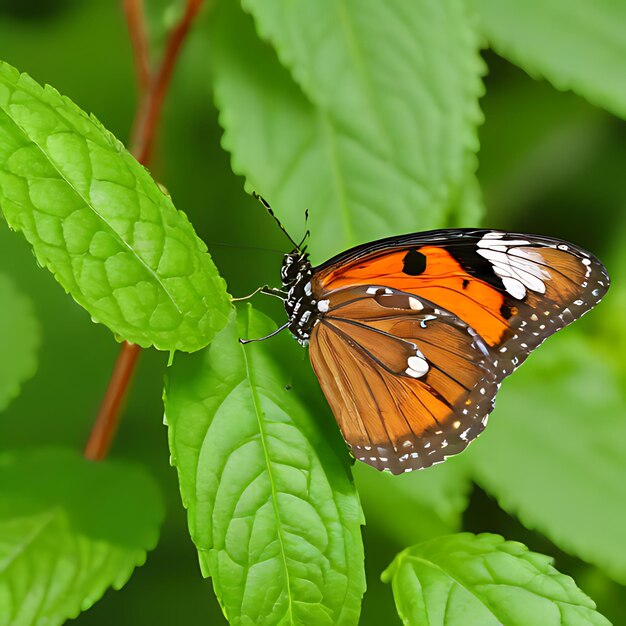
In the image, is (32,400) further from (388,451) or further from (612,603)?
(612,603)

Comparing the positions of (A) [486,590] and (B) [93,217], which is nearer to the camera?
(B) [93,217]

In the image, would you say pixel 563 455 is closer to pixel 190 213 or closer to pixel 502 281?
pixel 502 281

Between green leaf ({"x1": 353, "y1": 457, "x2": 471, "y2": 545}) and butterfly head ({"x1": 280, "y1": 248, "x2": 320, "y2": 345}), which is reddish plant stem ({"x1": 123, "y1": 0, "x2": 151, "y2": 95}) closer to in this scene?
butterfly head ({"x1": 280, "y1": 248, "x2": 320, "y2": 345})

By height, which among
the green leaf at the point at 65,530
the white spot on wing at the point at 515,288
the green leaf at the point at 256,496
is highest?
the white spot on wing at the point at 515,288

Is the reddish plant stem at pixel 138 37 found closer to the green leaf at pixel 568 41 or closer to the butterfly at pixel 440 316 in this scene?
the butterfly at pixel 440 316

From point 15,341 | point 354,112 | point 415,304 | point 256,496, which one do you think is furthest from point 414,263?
point 15,341

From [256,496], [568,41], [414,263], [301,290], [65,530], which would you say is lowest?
[65,530]

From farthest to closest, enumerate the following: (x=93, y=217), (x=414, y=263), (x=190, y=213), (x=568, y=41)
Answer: (x=190, y=213) < (x=568, y=41) < (x=414, y=263) < (x=93, y=217)

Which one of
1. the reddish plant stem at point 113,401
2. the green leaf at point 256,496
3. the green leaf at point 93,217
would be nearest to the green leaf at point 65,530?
the reddish plant stem at point 113,401
